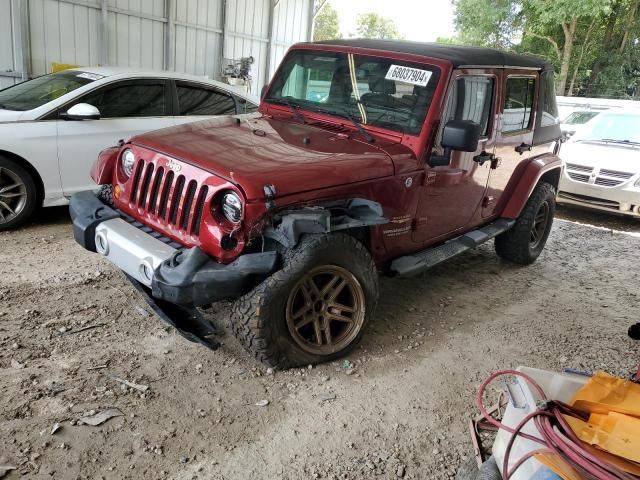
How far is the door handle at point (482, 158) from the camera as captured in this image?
14.0 ft

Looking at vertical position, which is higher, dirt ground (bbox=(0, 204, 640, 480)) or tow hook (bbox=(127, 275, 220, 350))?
tow hook (bbox=(127, 275, 220, 350))

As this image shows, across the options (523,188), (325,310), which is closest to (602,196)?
(523,188)

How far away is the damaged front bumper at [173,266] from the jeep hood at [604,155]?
6.80 metres

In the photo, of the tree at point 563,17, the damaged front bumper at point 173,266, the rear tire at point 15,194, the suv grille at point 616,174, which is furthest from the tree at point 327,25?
the damaged front bumper at point 173,266

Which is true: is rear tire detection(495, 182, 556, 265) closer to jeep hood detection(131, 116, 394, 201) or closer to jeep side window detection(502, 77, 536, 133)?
jeep side window detection(502, 77, 536, 133)

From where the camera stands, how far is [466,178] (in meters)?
4.21

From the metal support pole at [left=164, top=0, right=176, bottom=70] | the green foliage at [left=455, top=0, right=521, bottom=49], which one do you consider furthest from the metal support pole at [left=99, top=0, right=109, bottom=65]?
the green foliage at [left=455, top=0, right=521, bottom=49]

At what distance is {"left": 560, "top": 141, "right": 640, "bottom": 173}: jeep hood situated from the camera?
25.5 feet

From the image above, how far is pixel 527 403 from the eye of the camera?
2018 millimetres

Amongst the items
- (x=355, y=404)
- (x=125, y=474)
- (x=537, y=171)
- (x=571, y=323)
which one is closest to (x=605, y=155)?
(x=537, y=171)

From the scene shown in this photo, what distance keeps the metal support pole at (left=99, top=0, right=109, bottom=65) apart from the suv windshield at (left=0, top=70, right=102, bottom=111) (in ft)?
15.8

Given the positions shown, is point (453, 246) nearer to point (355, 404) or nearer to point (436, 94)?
point (436, 94)

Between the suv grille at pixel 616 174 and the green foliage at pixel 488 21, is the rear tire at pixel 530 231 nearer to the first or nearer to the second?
the suv grille at pixel 616 174

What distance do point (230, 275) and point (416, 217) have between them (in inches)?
64.0
